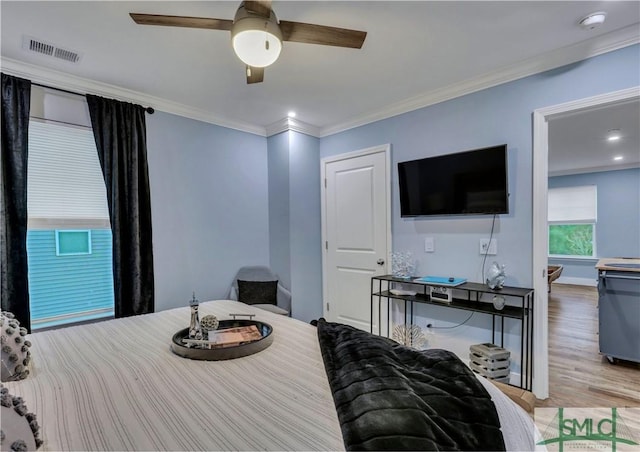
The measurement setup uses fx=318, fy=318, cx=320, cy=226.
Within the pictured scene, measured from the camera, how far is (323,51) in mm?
2203

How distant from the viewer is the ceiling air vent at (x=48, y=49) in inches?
80.9

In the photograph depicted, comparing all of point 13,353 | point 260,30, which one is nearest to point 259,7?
point 260,30

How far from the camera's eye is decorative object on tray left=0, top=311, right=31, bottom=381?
3.68ft

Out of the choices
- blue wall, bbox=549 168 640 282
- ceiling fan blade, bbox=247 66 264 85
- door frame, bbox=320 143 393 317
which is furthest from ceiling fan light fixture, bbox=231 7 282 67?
blue wall, bbox=549 168 640 282

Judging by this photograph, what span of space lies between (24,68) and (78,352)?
2.20 m

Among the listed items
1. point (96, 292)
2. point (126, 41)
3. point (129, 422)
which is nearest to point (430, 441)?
point (129, 422)

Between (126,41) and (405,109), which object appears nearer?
(126,41)

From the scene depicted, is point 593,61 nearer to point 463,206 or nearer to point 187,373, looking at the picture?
point 463,206

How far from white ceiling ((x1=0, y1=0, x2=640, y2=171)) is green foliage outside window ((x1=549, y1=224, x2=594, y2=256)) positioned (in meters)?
6.23

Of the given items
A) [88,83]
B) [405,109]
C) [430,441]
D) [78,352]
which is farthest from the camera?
[405,109]

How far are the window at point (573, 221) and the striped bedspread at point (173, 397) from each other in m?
7.78

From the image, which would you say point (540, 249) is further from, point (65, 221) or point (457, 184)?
point (65, 221)

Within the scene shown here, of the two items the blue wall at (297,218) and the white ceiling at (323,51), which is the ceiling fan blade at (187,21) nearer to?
the white ceiling at (323,51)

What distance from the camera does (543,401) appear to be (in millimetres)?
2338
